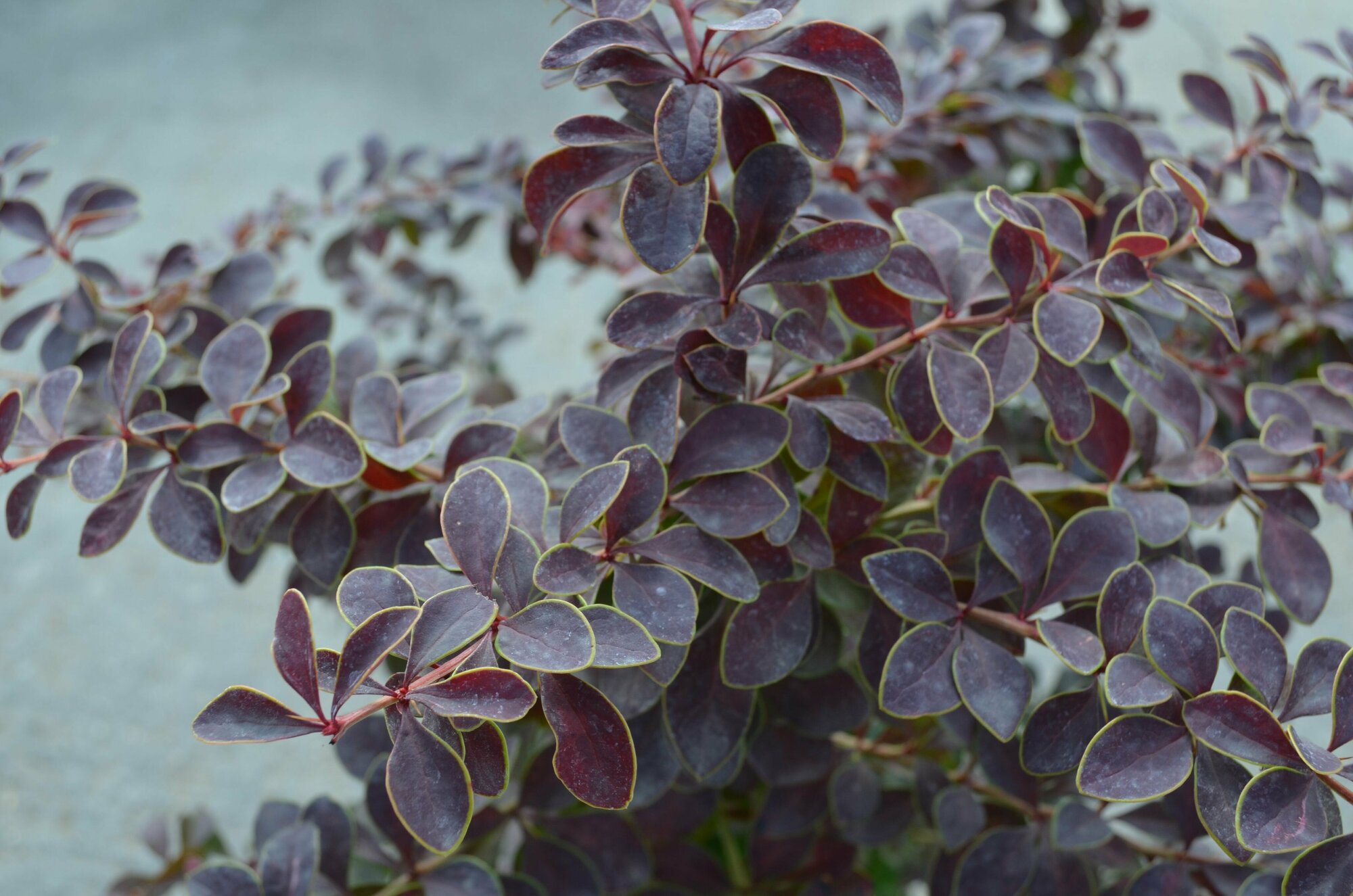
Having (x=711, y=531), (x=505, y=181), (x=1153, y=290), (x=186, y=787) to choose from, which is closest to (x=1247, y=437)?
(x=1153, y=290)

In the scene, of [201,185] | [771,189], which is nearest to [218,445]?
[771,189]

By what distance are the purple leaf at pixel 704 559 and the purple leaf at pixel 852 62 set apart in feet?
0.56

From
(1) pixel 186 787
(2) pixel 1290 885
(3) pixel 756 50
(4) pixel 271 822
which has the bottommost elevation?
(1) pixel 186 787

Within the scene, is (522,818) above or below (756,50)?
below

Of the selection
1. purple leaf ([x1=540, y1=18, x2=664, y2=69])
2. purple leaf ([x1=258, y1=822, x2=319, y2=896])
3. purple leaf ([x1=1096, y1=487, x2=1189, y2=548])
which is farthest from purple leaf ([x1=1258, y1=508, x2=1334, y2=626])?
purple leaf ([x1=258, y1=822, x2=319, y2=896])

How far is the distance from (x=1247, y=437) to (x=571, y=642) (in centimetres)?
54

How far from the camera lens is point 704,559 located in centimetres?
39

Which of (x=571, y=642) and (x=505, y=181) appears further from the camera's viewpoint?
(x=505, y=181)

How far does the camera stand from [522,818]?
55cm

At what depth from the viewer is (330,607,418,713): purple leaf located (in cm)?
31

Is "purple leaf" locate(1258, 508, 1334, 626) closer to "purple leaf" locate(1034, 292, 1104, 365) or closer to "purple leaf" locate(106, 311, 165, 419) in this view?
"purple leaf" locate(1034, 292, 1104, 365)

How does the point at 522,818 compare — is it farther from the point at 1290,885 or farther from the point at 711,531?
the point at 1290,885

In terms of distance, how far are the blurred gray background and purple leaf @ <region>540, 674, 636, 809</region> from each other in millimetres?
649

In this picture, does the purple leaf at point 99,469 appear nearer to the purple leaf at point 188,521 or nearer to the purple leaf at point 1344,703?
the purple leaf at point 188,521
